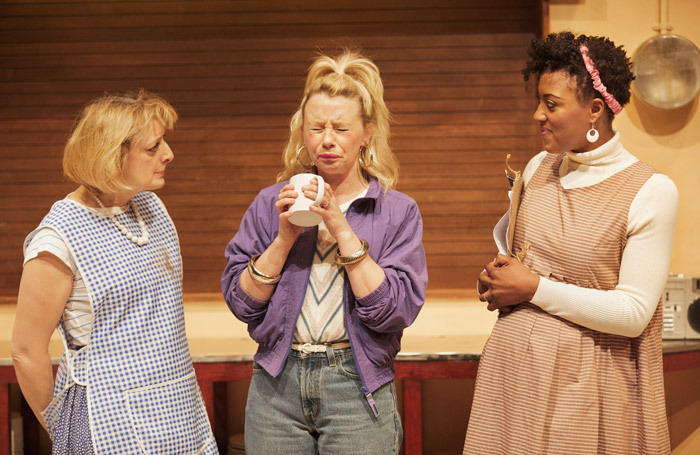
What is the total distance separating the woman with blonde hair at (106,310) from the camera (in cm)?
187

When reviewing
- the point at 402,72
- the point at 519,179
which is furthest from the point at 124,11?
the point at 519,179

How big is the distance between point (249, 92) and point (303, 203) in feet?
7.34

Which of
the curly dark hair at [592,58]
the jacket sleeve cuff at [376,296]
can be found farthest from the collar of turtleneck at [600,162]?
the jacket sleeve cuff at [376,296]

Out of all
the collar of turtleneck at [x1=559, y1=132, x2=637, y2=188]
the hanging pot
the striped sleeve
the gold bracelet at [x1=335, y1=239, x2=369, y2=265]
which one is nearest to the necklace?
the striped sleeve

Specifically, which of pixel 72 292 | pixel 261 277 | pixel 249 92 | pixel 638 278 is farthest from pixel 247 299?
pixel 249 92

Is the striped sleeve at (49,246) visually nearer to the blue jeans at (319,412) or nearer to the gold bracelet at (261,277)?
the gold bracelet at (261,277)

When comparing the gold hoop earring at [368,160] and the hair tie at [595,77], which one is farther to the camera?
the gold hoop earring at [368,160]

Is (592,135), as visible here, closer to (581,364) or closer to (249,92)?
(581,364)

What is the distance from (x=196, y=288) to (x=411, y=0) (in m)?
1.95

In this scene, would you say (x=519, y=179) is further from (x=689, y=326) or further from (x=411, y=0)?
(x=411, y=0)

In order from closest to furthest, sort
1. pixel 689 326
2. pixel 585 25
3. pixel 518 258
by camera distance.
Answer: pixel 518 258, pixel 689 326, pixel 585 25

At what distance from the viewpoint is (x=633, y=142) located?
3.56 metres

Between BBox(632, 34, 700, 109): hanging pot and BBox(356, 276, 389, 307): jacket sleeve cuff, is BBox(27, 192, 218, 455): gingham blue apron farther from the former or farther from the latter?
BBox(632, 34, 700, 109): hanging pot

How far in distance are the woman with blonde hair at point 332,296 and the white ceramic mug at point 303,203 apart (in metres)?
0.05
